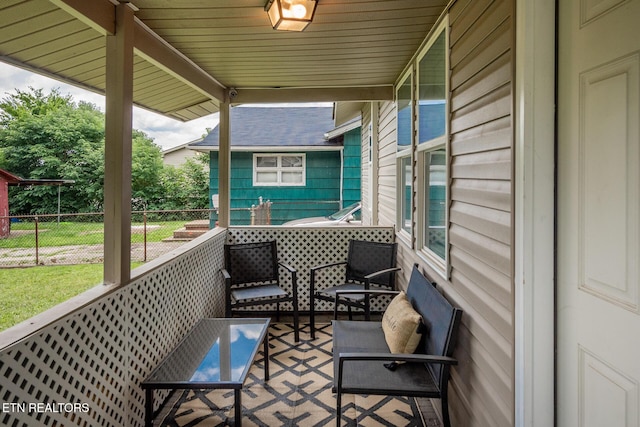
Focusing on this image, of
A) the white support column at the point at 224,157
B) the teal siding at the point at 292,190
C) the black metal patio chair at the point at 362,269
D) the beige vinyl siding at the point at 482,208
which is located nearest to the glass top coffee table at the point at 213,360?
the black metal patio chair at the point at 362,269

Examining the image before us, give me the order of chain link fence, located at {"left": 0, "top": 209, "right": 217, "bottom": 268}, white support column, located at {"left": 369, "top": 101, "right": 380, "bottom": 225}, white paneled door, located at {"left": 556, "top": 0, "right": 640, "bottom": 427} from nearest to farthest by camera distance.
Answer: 1. white paneled door, located at {"left": 556, "top": 0, "right": 640, "bottom": 427}
2. chain link fence, located at {"left": 0, "top": 209, "right": 217, "bottom": 268}
3. white support column, located at {"left": 369, "top": 101, "right": 380, "bottom": 225}

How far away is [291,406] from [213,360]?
683 millimetres

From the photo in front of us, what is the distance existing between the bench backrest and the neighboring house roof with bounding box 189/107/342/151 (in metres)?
7.59

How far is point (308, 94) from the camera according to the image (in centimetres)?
454

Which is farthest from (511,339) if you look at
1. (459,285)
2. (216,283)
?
(216,283)

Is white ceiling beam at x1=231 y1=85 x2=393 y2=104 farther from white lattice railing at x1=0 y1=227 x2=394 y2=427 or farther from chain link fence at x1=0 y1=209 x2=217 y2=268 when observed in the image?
chain link fence at x1=0 y1=209 x2=217 y2=268

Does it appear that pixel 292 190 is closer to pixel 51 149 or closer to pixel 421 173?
pixel 421 173

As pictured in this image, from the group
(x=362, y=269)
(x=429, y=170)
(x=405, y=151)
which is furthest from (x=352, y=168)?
(x=429, y=170)

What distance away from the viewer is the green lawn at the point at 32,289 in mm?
2941

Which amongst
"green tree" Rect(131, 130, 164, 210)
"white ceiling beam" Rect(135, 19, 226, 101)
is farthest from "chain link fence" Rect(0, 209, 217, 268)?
"green tree" Rect(131, 130, 164, 210)

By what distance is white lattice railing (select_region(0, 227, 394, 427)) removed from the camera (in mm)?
1479

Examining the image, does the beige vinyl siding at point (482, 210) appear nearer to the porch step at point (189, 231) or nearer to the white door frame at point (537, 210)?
the white door frame at point (537, 210)

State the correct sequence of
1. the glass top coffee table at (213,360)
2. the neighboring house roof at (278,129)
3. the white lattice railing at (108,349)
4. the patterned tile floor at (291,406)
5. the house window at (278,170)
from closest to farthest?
the white lattice railing at (108,349) < the glass top coffee table at (213,360) < the patterned tile floor at (291,406) < the neighboring house roof at (278,129) < the house window at (278,170)

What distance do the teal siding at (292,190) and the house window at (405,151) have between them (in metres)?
5.83
